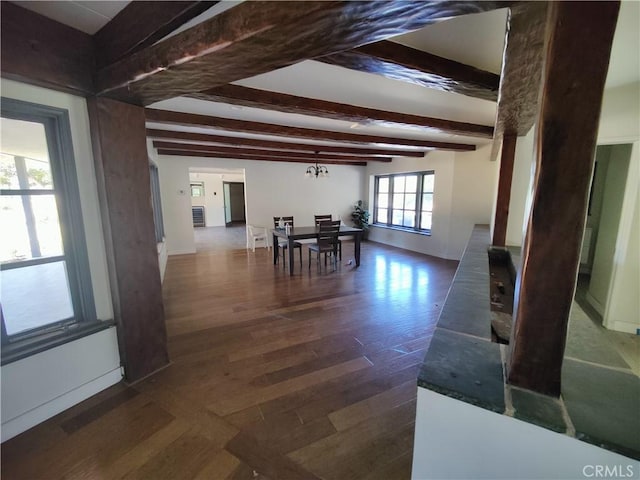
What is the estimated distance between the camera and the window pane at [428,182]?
20.4ft

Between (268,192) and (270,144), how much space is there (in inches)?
92.5

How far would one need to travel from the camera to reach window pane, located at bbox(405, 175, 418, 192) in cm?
662

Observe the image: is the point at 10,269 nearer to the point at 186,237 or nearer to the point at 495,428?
the point at 495,428

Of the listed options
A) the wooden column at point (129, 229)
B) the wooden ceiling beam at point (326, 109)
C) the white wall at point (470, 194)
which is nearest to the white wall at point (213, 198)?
the white wall at point (470, 194)

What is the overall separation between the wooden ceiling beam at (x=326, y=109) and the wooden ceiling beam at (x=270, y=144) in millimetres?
2141

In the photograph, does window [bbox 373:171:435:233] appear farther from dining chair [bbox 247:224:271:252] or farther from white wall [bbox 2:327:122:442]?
white wall [bbox 2:327:122:442]

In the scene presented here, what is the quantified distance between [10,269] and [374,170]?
744cm

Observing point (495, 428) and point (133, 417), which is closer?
point (495, 428)

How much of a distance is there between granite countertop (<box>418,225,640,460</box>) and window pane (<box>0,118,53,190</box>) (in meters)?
2.39

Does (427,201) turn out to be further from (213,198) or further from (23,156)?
(213,198)

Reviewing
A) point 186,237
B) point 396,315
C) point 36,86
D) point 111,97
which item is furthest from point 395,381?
point 186,237

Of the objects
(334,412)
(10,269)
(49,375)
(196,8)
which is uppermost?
(196,8)

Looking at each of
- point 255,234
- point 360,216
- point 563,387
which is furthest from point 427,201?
point 563,387

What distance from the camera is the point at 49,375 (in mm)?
1670
